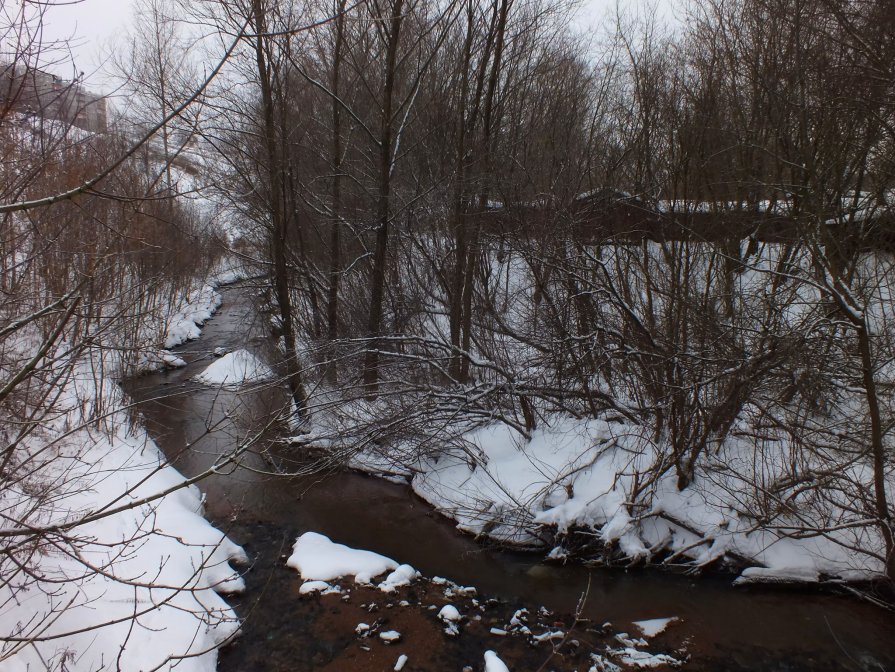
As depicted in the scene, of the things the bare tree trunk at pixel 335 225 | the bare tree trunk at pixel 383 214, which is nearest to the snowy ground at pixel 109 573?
the bare tree trunk at pixel 383 214

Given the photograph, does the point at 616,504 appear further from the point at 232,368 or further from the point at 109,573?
the point at 232,368

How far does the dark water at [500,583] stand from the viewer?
586 centimetres

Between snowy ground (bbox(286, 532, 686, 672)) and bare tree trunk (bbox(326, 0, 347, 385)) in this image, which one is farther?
bare tree trunk (bbox(326, 0, 347, 385))

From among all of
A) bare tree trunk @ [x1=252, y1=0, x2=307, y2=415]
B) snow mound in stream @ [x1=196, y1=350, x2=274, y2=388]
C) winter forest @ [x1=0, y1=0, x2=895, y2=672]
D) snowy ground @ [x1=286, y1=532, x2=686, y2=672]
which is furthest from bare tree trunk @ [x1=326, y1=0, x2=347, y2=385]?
snowy ground @ [x1=286, y1=532, x2=686, y2=672]

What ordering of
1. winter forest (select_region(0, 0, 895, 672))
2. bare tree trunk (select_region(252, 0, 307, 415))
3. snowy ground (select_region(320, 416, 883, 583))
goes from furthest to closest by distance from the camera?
bare tree trunk (select_region(252, 0, 307, 415))
snowy ground (select_region(320, 416, 883, 583))
winter forest (select_region(0, 0, 895, 672))

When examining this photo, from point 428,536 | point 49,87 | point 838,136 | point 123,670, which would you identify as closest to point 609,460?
point 428,536

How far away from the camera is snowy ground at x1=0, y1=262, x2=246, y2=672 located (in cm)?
387

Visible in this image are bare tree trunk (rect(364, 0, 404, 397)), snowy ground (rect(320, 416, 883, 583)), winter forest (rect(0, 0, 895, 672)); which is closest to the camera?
winter forest (rect(0, 0, 895, 672))

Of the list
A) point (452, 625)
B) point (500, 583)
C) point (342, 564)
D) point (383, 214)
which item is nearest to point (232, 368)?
point (383, 214)

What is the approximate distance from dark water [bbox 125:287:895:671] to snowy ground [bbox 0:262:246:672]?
1.74 feet

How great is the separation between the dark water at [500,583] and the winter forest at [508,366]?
5 cm

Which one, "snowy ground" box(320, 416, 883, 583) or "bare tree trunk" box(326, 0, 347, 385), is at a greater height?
"bare tree trunk" box(326, 0, 347, 385)

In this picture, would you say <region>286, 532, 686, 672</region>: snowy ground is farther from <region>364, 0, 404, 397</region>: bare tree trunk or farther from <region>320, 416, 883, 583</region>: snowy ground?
<region>364, 0, 404, 397</region>: bare tree trunk

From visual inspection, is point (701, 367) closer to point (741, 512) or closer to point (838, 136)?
point (741, 512)
